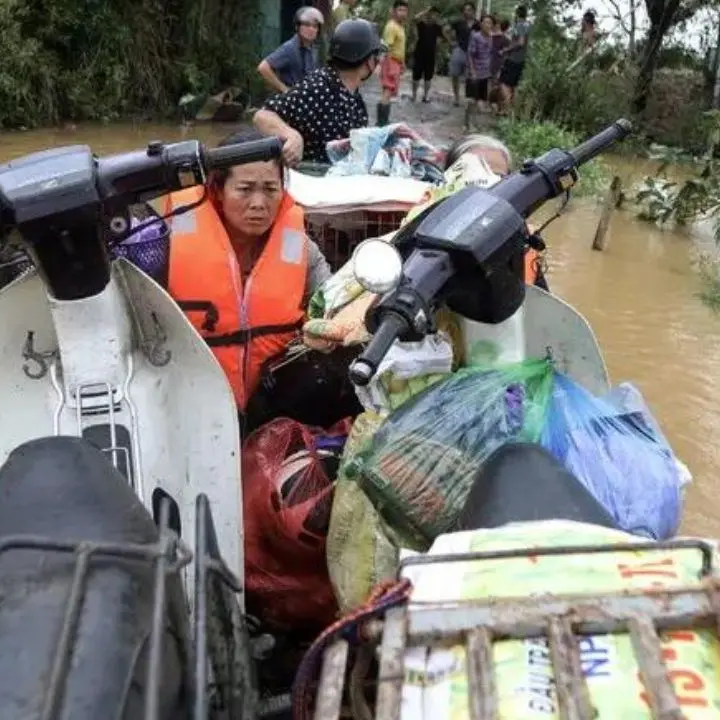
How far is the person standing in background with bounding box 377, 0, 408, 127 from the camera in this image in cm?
1477

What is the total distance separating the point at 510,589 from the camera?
4.60 feet

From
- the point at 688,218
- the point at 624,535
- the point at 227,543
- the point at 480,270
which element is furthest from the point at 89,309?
the point at 688,218

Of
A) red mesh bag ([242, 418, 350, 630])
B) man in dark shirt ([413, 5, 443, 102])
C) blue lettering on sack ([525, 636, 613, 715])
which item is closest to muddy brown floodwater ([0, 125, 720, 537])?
red mesh bag ([242, 418, 350, 630])

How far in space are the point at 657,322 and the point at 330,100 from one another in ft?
11.9

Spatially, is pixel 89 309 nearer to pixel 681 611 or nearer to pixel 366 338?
pixel 366 338

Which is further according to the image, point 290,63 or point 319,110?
point 290,63

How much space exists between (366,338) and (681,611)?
148 cm

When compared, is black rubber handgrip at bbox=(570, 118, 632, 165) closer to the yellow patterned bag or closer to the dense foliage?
the yellow patterned bag

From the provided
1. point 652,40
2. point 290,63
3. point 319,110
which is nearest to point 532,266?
point 319,110

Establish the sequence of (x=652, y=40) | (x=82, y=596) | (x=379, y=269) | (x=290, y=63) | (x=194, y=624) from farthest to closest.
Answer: (x=652, y=40), (x=290, y=63), (x=379, y=269), (x=194, y=624), (x=82, y=596)

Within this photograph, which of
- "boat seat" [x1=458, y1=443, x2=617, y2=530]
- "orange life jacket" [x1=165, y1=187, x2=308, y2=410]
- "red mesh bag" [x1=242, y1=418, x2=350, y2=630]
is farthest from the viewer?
"orange life jacket" [x1=165, y1=187, x2=308, y2=410]

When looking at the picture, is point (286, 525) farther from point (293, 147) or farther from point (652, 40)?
point (652, 40)

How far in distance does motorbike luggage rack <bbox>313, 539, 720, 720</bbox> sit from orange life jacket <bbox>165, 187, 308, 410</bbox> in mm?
1585

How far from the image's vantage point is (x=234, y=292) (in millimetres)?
2906
